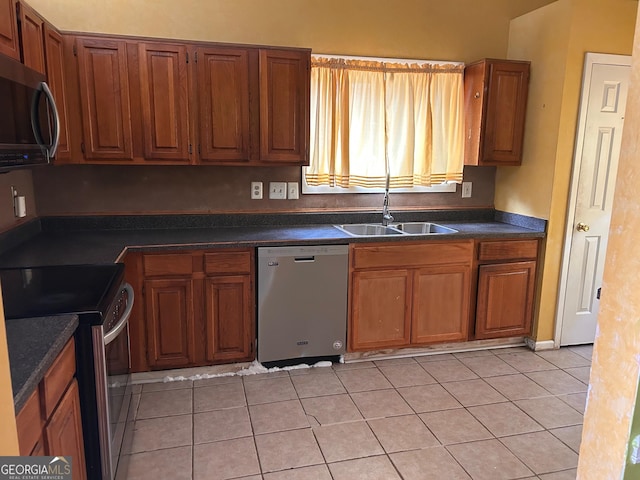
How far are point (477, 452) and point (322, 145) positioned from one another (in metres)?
2.22

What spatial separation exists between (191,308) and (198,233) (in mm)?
515

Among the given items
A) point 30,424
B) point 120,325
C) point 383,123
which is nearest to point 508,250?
point 383,123

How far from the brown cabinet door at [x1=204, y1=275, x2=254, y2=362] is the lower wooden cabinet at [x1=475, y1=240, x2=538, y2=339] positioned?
65.6 inches

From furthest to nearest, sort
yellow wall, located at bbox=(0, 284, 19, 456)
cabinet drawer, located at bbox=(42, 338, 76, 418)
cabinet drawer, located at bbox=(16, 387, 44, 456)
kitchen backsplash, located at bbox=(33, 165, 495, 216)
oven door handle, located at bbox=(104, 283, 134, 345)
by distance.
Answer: kitchen backsplash, located at bbox=(33, 165, 495, 216)
oven door handle, located at bbox=(104, 283, 134, 345)
cabinet drawer, located at bbox=(42, 338, 76, 418)
cabinet drawer, located at bbox=(16, 387, 44, 456)
yellow wall, located at bbox=(0, 284, 19, 456)

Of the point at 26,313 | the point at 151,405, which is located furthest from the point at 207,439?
the point at 26,313

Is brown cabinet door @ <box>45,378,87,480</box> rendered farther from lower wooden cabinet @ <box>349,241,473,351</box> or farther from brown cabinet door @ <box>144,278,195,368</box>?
lower wooden cabinet @ <box>349,241,473,351</box>

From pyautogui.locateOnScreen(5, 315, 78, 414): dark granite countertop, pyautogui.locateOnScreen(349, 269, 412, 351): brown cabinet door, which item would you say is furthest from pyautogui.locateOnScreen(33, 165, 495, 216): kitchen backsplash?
pyautogui.locateOnScreen(5, 315, 78, 414): dark granite countertop

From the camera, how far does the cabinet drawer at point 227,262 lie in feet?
9.30

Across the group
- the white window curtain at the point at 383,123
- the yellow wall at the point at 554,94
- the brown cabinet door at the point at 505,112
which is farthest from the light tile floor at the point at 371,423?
the brown cabinet door at the point at 505,112

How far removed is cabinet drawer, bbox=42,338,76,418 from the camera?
4.14 ft

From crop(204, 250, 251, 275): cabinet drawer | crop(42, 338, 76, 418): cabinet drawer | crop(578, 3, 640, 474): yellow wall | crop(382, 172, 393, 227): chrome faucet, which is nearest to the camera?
crop(578, 3, 640, 474): yellow wall

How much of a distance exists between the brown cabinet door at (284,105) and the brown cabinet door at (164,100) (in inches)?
19.2

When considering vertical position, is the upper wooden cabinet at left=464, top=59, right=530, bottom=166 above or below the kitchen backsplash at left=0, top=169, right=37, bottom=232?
above

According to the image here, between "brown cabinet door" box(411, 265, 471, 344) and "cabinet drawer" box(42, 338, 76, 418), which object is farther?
"brown cabinet door" box(411, 265, 471, 344)
